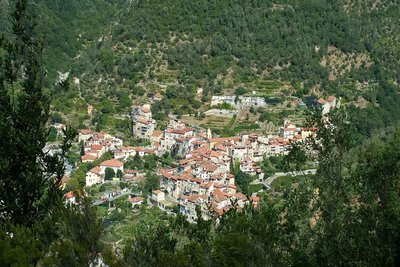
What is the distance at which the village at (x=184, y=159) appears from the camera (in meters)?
24.5

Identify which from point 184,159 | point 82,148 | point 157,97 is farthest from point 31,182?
point 157,97

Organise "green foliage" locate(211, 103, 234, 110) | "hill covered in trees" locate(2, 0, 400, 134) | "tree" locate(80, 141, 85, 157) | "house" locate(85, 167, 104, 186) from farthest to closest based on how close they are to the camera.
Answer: "hill covered in trees" locate(2, 0, 400, 134), "green foliage" locate(211, 103, 234, 110), "tree" locate(80, 141, 85, 157), "house" locate(85, 167, 104, 186)

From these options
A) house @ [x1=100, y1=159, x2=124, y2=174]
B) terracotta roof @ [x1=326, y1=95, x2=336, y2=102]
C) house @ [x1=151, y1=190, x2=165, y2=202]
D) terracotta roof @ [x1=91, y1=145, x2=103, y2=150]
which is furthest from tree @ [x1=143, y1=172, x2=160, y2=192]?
terracotta roof @ [x1=326, y1=95, x2=336, y2=102]

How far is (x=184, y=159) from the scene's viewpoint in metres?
29.1

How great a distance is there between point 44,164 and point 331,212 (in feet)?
12.4

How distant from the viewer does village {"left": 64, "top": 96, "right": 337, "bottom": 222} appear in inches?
963

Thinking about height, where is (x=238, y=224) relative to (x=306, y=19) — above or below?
above

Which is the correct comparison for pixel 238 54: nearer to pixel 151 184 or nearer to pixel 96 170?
pixel 96 170

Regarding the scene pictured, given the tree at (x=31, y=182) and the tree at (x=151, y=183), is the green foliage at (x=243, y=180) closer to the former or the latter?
→ the tree at (x=151, y=183)

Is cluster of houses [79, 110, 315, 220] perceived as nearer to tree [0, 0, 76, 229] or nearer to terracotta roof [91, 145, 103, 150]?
terracotta roof [91, 145, 103, 150]

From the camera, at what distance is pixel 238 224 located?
323 inches

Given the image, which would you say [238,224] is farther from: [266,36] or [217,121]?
[266,36]

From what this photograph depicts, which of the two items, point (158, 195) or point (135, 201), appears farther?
point (158, 195)

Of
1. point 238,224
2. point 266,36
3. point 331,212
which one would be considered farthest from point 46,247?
point 266,36
